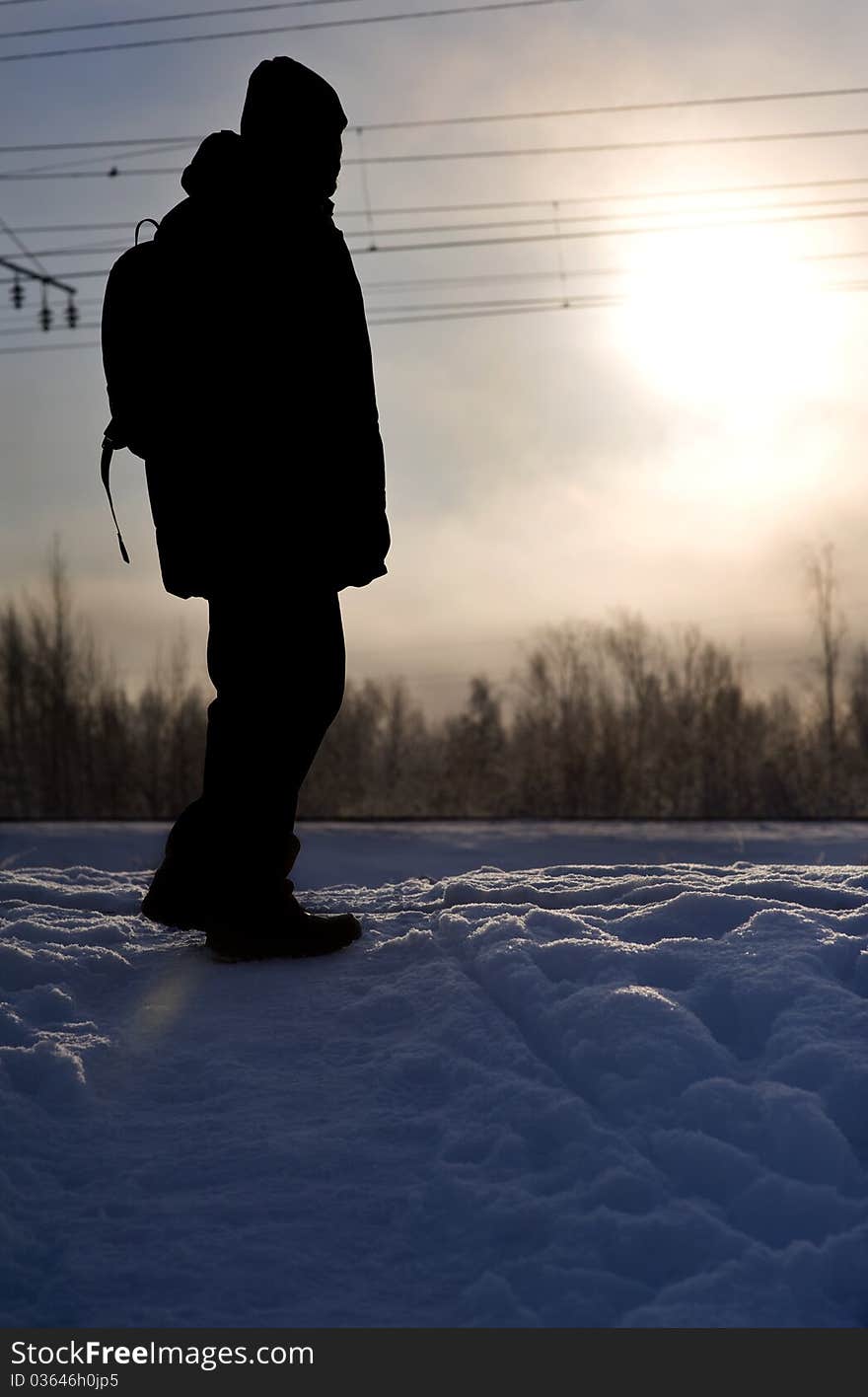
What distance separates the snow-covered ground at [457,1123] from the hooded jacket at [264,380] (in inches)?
42.7

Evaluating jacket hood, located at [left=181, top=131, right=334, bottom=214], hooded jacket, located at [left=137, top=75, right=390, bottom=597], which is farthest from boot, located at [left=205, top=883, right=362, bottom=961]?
jacket hood, located at [left=181, top=131, right=334, bottom=214]

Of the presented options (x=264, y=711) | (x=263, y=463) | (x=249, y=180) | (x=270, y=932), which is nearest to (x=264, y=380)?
(x=263, y=463)

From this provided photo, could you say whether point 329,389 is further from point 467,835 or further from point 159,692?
point 159,692

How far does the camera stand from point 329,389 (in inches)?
115

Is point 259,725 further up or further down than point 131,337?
further down

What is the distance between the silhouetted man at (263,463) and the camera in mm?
2914

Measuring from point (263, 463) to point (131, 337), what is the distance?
463 mm

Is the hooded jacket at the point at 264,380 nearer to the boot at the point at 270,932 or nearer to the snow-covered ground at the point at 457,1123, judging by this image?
the boot at the point at 270,932

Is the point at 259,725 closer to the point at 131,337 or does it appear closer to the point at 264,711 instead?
the point at 264,711

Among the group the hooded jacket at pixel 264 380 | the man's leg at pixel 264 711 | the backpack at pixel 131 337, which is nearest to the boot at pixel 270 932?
the man's leg at pixel 264 711

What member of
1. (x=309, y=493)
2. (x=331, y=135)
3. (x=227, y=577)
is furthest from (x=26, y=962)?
(x=331, y=135)

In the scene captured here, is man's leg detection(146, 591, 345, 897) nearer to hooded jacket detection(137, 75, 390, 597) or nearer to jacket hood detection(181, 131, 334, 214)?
hooded jacket detection(137, 75, 390, 597)

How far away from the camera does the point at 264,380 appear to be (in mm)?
2936

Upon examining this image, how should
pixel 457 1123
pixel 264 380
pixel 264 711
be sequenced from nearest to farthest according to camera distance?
1. pixel 457 1123
2. pixel 264 380
3. pixel 264 711
